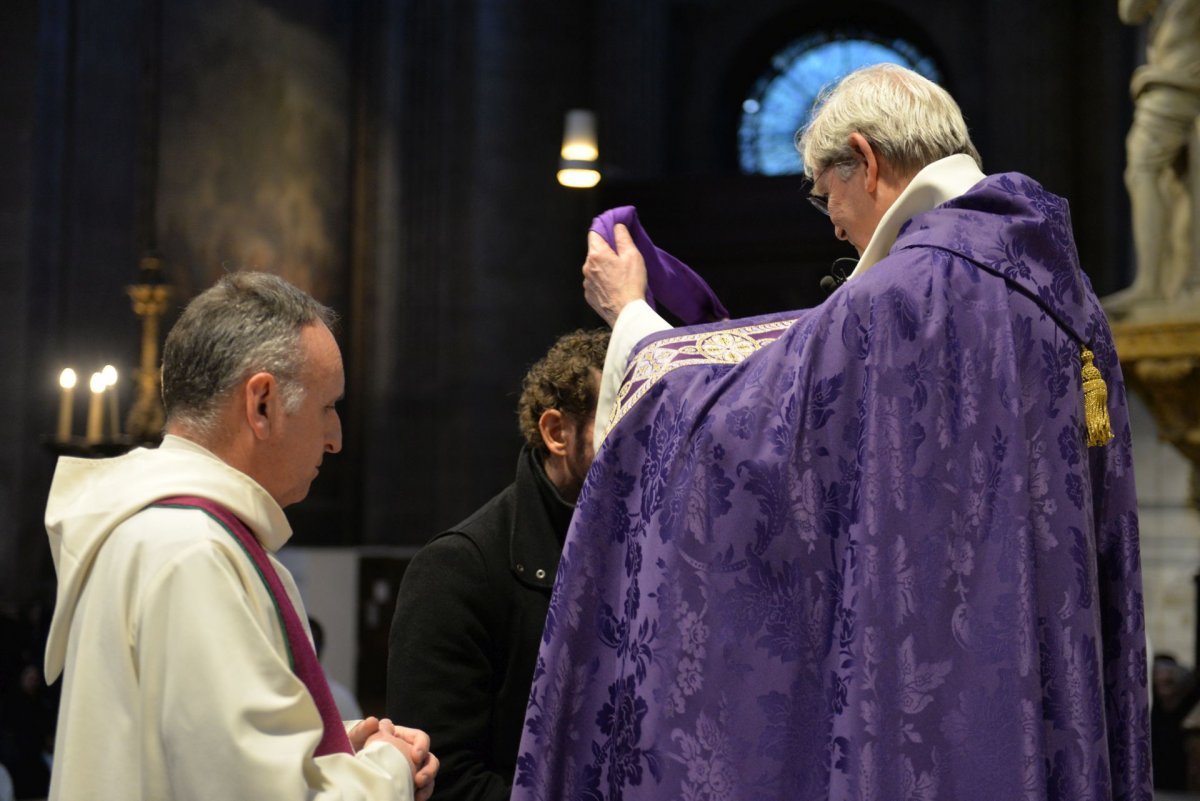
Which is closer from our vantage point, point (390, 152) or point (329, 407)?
point (329, 407)

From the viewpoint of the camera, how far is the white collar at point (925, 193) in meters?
2.40

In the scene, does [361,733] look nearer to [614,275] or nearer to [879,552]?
[879,552]

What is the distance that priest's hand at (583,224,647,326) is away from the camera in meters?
2.69

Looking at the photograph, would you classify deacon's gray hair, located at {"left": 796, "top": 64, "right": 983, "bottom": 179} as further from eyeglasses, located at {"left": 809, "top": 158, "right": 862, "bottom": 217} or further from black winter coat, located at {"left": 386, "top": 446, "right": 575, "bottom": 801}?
black winter coat, located at {"left": 386, "top": 446, "right": 575, "bottom": 801}

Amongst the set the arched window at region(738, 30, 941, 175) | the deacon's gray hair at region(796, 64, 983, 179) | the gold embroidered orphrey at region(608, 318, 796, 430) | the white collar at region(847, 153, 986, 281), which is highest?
the arched window at region(738, 30, 941, 175)

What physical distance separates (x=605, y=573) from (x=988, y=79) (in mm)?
10954

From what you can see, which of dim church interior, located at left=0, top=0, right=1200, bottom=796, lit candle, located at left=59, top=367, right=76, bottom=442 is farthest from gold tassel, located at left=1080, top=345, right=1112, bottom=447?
dim church interior, located at left=0, top=0, right=1200, bottom=796

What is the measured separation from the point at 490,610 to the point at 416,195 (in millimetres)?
9934

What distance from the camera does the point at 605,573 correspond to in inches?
94.7

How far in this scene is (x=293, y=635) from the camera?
197 cm

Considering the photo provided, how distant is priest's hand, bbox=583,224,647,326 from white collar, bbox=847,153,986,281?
0.43 m

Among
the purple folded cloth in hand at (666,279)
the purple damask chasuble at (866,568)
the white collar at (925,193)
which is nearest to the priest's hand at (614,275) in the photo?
the purple folded cloth in hand at (666,279)

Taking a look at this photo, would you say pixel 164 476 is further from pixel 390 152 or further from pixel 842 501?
pixel 390 152

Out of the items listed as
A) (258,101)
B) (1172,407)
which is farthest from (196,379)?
(258,101)
